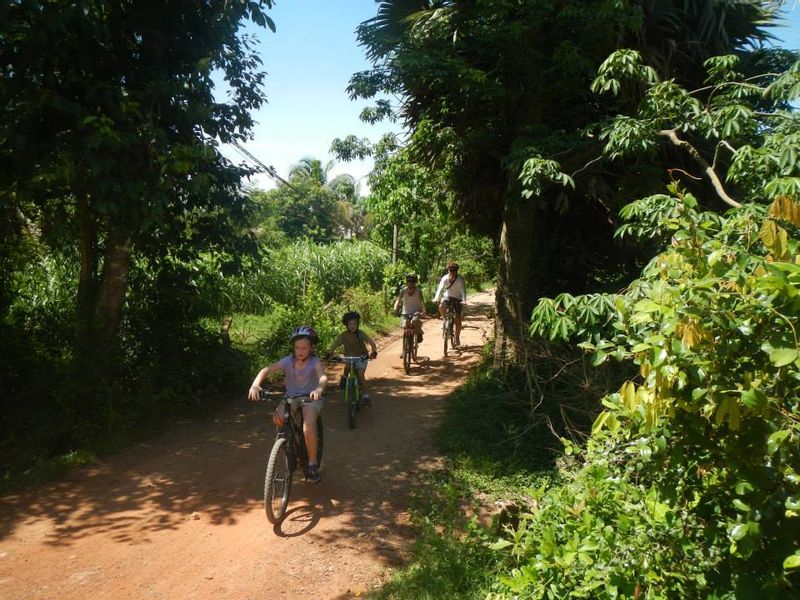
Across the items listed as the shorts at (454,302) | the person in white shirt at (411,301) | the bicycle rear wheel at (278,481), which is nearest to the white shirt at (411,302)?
the person in white shirt at (411,301)

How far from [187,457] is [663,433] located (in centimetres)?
554

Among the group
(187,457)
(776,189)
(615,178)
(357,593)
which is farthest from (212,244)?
(776,189)

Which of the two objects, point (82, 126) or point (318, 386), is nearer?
point (318, 386)

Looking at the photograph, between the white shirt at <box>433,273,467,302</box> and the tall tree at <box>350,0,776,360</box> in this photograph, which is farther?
the white shirt at <box>433,273,467,302</box>

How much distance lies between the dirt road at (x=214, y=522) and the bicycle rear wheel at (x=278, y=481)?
0.14m

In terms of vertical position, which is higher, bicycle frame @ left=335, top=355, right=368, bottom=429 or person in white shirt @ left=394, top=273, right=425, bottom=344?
person in white shirt @ left=394, top=273, right=425, bottom=344

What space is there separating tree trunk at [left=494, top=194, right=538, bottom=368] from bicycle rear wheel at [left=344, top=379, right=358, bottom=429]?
2.60m

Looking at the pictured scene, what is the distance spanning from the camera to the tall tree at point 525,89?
20.8 ft

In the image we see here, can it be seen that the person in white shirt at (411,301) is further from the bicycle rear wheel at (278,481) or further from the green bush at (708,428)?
the green bush at (708,428)

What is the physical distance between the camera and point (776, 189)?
305cm

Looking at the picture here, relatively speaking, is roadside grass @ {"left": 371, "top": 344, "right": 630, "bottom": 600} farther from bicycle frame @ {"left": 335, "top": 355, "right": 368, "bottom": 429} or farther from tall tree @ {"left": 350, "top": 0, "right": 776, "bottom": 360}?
bicycle frame @ {"left": 335, "top": 355, "right": 368, "bottom": 429}

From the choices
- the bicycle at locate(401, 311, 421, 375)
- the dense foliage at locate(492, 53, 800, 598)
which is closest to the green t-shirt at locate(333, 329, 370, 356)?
the bicycle at locate(401, 311, 421, 375)

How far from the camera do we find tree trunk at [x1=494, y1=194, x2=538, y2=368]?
8047 millimetres

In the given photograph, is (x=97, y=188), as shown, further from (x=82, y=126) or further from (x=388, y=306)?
(x=388, y=306)
